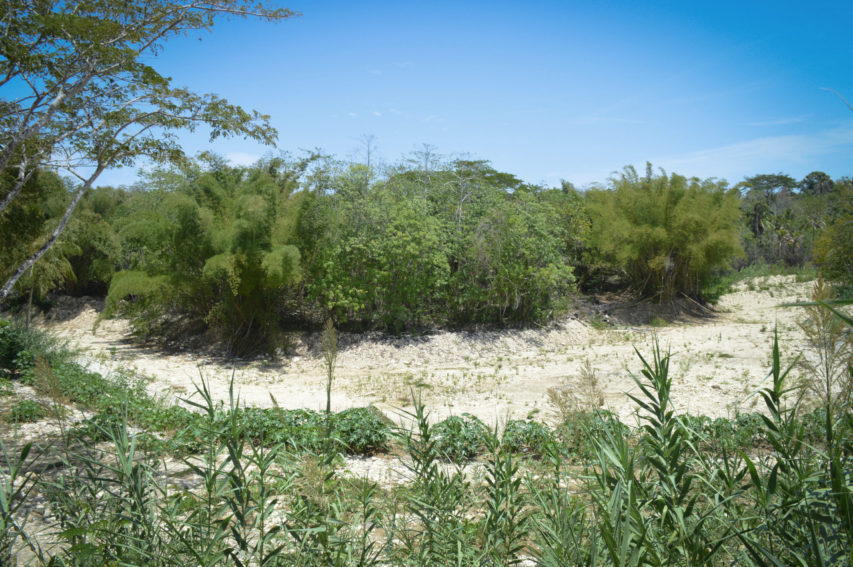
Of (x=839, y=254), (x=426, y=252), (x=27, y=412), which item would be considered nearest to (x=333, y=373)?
(x=426, y=252)

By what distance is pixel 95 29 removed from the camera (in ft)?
16.4

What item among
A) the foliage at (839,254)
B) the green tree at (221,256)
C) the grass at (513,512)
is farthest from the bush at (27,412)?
the foliage at (839,254)

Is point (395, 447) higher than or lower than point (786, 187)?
lower

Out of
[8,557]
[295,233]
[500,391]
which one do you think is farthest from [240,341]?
[8,557]

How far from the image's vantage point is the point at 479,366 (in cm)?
941

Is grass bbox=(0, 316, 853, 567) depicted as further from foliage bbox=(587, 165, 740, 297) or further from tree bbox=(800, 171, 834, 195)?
tree bbox=(800, 171, 834, 195)

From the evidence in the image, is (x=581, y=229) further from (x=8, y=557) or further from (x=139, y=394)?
(x=8, y=557)

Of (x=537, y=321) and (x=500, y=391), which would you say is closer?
(x=500, y=391)

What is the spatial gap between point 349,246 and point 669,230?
9597mm

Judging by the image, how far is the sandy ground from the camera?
6.62m

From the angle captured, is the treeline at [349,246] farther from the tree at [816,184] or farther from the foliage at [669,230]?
the tree at [816,184]

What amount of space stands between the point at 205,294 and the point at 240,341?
1.31 metres

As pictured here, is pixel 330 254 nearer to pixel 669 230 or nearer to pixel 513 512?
pixel 513 512

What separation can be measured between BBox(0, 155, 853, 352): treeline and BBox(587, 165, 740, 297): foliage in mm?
50
